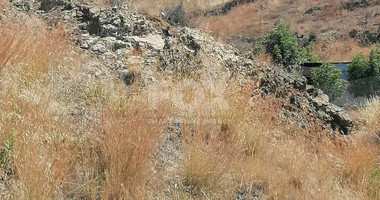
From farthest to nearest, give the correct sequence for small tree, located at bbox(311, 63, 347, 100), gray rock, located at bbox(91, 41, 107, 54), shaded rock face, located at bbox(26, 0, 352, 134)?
small tree, located at bbox(311, 63, 347, 100), gray rock, located at bbox(91, 41, 107, 54), shaded rock face, located at bbox(26, 0, 352, 134)

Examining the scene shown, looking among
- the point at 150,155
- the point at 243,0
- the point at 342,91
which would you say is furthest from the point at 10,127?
the point at 243,0

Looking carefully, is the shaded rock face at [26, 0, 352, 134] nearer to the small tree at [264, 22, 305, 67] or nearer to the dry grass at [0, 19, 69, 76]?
the dry grass at [0, 19, 69, 76]

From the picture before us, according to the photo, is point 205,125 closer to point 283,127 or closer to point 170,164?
point 170,164

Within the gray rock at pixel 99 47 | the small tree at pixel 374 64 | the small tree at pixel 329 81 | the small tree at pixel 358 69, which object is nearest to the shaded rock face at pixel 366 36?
the small tree at pixel 374 64

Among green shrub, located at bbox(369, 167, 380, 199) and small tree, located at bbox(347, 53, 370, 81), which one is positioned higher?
green shrub, located at bbox(369, 167, 380, 199)

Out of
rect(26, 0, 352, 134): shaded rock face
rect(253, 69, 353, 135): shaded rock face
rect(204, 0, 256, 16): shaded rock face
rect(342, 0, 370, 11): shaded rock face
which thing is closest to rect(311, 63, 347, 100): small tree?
rect(26, 0, 352, 134): shaded rock face

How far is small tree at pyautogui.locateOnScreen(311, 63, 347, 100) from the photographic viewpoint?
10.8 m

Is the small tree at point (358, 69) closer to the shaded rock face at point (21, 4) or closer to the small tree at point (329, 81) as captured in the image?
the small tree at point (329, 81)

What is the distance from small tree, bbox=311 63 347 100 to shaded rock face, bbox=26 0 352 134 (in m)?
3.10

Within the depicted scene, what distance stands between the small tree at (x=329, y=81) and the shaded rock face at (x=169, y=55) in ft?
10.2

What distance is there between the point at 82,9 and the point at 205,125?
188 inches

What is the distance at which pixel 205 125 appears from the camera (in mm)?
3930

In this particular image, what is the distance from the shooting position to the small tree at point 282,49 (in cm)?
1058

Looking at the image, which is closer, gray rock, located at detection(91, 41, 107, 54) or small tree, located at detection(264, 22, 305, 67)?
gray rock, located at detection(91, 41, 107, 54)
